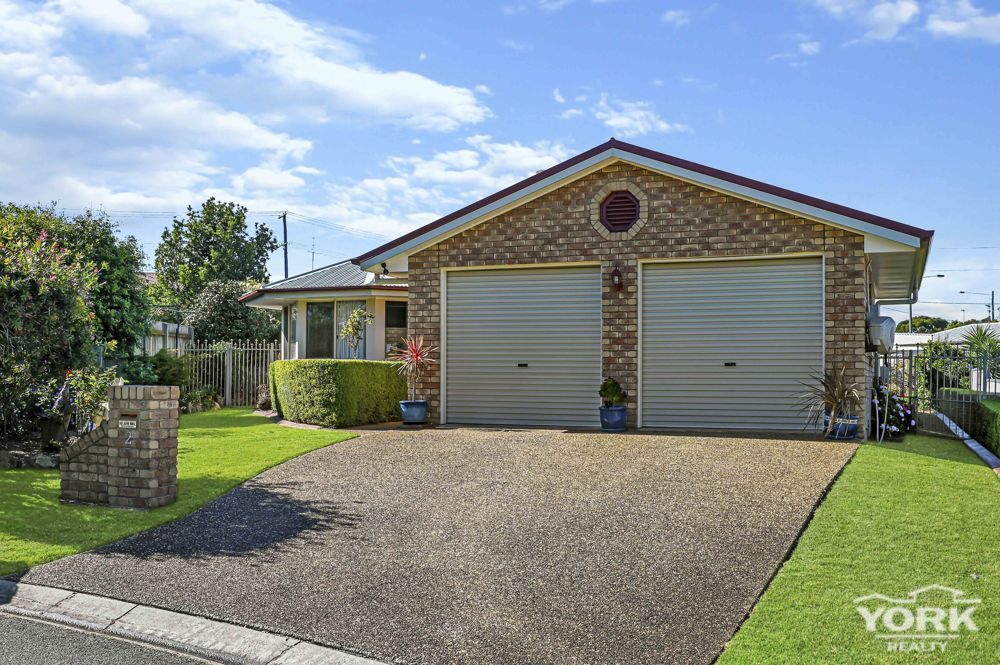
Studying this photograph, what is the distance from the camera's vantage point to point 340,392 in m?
14.7

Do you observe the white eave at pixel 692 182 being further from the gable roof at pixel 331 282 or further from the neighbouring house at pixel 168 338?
the neighbouring house at pixel 168 338

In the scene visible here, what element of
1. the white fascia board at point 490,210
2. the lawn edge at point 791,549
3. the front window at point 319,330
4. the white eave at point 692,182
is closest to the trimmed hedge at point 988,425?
the white eave at point 692,182

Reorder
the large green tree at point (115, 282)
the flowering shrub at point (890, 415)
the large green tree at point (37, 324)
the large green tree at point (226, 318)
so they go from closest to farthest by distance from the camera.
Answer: the large green tree at point (37, 324), the flowering shrub at point (890, 415), the large green tree at point (115, 282), the large green tree at point (226, 318)

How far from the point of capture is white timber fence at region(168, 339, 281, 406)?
23344mm

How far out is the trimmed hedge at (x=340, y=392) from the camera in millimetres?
14773

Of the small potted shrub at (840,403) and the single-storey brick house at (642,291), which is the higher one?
the single-storey brick house at (642,291)

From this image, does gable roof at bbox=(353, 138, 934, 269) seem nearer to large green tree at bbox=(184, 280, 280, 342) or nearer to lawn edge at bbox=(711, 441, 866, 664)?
lawn edge at bbox=(711, 441, 866, 664)

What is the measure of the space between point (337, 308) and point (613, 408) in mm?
10669

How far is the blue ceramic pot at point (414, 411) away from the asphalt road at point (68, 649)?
9.09 meters

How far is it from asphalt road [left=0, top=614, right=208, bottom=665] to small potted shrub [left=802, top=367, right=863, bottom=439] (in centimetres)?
1004

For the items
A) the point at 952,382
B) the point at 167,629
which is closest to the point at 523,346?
the point at 952,382

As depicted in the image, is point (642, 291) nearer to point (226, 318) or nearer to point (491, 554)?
point (491, 554)

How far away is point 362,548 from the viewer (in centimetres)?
706

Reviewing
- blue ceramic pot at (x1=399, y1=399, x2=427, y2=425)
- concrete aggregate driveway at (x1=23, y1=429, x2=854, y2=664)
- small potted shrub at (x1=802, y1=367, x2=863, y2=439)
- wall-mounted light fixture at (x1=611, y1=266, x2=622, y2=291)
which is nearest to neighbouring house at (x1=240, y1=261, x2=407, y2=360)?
blue ceramic pot at (x1=399, y1=399, x2=427, y2=425)
